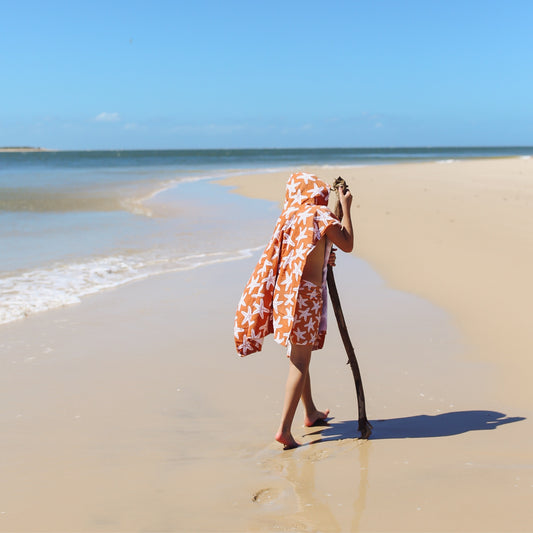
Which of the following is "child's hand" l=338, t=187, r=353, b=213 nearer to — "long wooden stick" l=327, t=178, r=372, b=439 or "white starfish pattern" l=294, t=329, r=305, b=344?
"long wooden stick" l=327, t=178, r=372, b=439

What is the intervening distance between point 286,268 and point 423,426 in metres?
1.33

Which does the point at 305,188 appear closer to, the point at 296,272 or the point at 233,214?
the point at 296,272

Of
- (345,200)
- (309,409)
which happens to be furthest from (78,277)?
(345,200)

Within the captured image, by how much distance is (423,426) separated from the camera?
12.2 feet

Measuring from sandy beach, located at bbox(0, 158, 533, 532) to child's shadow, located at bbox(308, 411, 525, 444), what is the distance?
0.05 ft

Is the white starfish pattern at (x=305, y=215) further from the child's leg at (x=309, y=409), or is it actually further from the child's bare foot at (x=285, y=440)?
the child's bare foot at (x=285, y=440)

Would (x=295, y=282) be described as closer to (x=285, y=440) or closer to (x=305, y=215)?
(x=305, y=215)

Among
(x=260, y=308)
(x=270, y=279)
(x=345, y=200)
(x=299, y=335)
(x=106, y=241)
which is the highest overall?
(x=345, y=200)

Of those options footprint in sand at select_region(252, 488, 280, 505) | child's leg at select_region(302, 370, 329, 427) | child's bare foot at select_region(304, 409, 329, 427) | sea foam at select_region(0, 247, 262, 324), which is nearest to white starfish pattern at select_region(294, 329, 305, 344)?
child's leg at select_region(302, 370, 329, 427)

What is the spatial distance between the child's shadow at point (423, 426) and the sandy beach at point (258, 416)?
17 millimetres

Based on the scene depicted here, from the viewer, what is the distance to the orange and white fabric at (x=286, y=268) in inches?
132

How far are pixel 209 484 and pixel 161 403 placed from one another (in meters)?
1.17

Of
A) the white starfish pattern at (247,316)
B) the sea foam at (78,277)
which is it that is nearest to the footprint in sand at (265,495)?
the white starfish pattern at (247,316)

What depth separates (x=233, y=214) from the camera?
15.5 m
